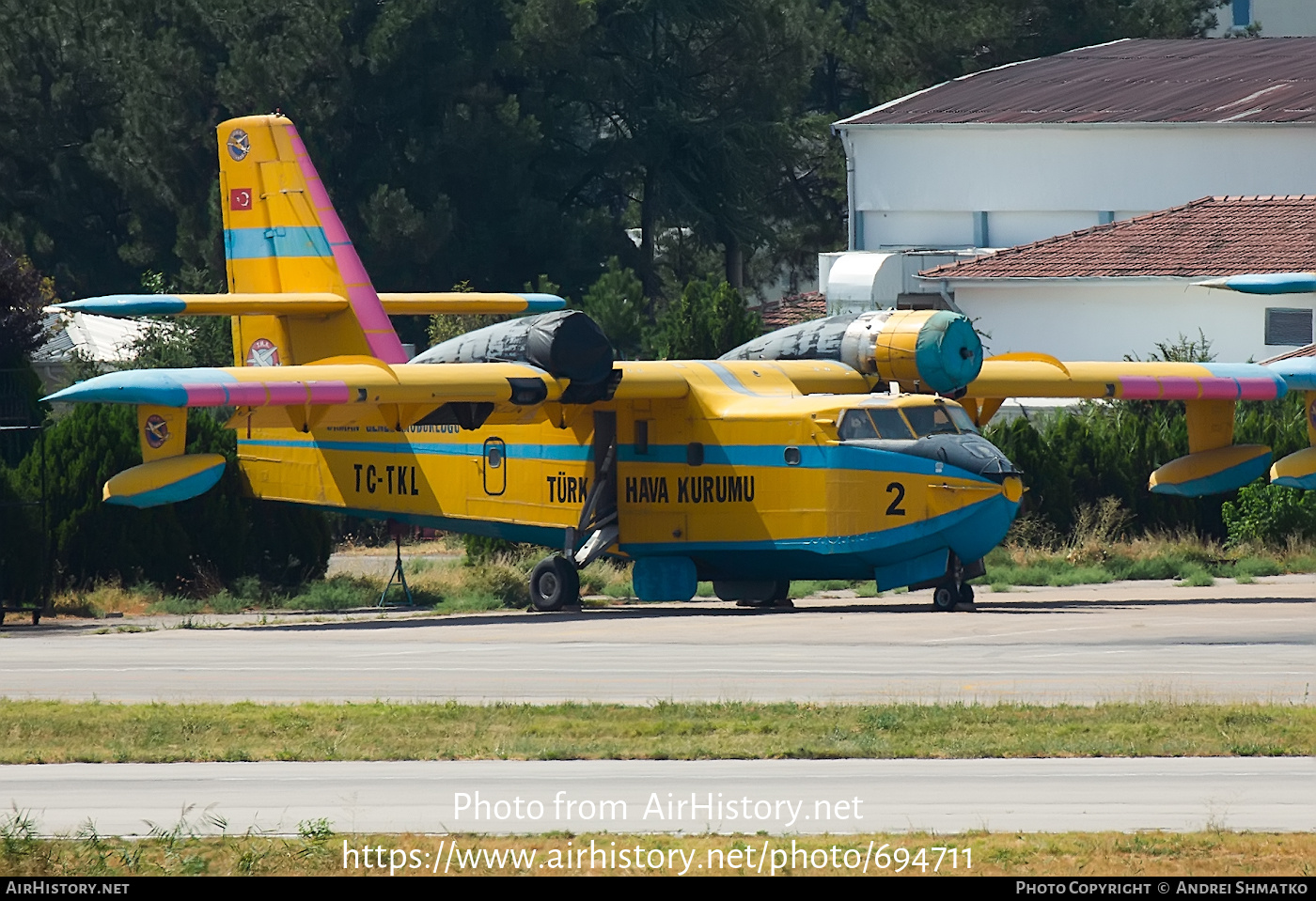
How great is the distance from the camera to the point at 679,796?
12.6 meters

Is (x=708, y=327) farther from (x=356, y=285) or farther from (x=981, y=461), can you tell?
(x=981, y=461)

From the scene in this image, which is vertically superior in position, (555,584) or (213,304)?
(213,304)

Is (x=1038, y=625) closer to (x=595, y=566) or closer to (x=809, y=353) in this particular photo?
(x=809, y=353)

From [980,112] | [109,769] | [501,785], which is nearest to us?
[501,785]

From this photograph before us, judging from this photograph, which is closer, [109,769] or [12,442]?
[109,769]

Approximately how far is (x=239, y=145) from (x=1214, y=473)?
14.0m

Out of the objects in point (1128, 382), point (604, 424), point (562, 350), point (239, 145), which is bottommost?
point (1128, 382)

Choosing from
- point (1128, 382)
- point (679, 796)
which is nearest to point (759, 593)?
point (1128, 382)

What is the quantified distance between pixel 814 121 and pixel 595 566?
30311 mm

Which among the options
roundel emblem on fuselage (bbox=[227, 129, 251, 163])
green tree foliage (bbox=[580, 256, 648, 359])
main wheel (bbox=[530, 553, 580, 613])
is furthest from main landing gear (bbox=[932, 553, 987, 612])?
green tree foliage (bbox=[580, 256, 648, 359])

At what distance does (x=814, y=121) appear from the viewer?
60.7 metres

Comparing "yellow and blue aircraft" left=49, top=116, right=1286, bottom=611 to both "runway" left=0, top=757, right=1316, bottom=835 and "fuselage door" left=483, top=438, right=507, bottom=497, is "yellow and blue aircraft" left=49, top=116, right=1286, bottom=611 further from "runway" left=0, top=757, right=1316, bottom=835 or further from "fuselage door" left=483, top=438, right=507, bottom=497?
"runway" left=0, top=757, right=1316, bottom=835

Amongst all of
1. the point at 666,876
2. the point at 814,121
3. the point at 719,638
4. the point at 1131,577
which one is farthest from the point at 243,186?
the point at 814,121

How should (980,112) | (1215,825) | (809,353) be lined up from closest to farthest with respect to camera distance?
(1215,825) < (809,353) < (980,112)
